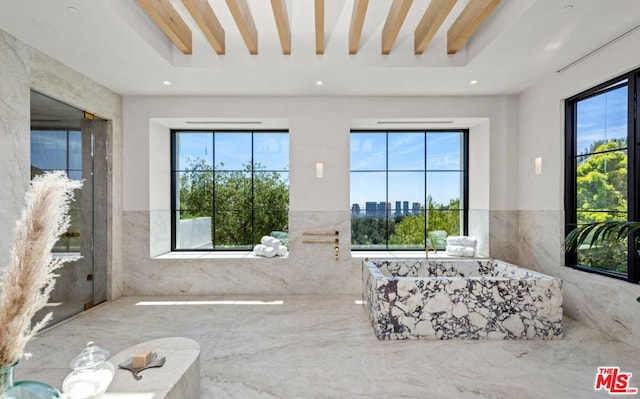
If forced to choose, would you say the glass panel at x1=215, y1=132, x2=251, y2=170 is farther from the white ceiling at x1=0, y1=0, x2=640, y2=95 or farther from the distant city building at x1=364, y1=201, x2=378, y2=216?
the distant city building at x1=364, y1=201, x2=378, y2=216

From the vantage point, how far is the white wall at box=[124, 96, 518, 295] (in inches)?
187

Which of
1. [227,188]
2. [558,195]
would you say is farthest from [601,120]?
[227,188]

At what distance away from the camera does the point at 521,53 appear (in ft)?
11.2

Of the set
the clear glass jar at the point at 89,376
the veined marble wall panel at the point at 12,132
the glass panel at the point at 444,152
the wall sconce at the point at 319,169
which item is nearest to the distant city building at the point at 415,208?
the glass panel at the point at 444,152

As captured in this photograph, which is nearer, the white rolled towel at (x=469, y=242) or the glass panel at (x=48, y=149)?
the glass panel at (x=48, y=149)

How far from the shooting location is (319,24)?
119 inches

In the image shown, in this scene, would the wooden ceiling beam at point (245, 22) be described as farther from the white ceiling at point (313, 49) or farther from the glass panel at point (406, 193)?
the glass panel at point (406, 193)

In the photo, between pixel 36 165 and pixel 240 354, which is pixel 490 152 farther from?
pixel 36 165

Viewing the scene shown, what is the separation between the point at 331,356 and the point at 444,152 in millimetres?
4111

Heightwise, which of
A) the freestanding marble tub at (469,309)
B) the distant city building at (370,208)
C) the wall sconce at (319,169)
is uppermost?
the wall sconce at (319,169)

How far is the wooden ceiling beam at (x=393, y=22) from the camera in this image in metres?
2.80

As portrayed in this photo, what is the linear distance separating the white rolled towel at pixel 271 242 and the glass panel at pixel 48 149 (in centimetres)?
277

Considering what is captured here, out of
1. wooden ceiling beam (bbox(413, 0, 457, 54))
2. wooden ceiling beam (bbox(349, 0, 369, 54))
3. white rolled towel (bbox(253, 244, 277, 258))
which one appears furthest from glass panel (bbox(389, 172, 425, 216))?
wooden ceiling beam (bbox(349, 0, 369, 54))

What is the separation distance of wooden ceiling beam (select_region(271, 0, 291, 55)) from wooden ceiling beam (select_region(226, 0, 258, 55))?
0.32 metres
